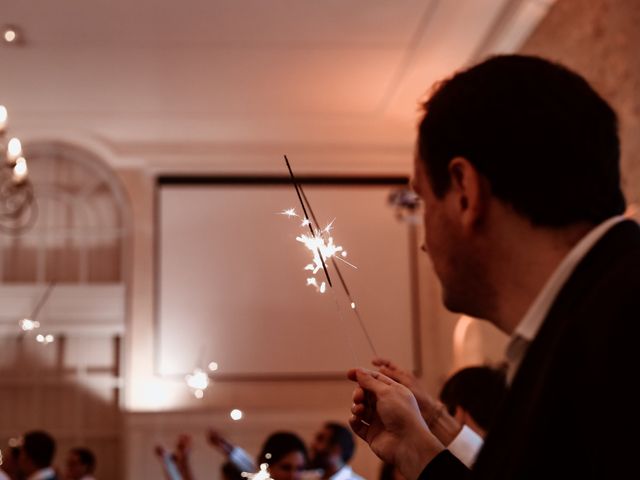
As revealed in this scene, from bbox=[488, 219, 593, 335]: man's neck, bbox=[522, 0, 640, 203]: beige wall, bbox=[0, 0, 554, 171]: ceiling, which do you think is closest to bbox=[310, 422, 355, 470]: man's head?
bbox=[522, 0, 640, 203]: beige wall

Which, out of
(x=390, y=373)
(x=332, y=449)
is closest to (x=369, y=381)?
(x=390, y=373)

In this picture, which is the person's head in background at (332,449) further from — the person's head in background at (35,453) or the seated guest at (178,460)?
the person's head in background at (35,453)

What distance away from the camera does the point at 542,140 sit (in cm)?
106

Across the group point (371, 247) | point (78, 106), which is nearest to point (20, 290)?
point (78, 106)

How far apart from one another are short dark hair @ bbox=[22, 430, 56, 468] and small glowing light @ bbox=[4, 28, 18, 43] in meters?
2.64

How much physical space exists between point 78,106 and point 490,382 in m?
5.73

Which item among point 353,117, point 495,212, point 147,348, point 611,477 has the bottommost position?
point 611,477

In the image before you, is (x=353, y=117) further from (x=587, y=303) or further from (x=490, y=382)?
(x=587, y=303)

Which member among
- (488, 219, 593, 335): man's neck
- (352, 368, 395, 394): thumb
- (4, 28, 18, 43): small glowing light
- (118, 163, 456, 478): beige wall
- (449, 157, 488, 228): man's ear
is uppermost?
(4, 28, 18, 43): small glowing light

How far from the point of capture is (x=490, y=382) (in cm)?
282

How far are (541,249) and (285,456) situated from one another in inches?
139

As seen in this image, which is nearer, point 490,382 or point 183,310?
point 490,382

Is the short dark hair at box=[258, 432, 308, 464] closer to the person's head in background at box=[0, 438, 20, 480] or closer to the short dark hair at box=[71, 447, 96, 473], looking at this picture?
the person's head in background at box=[0, 438, 20, 480]

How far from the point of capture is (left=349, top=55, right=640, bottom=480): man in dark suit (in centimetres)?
84
